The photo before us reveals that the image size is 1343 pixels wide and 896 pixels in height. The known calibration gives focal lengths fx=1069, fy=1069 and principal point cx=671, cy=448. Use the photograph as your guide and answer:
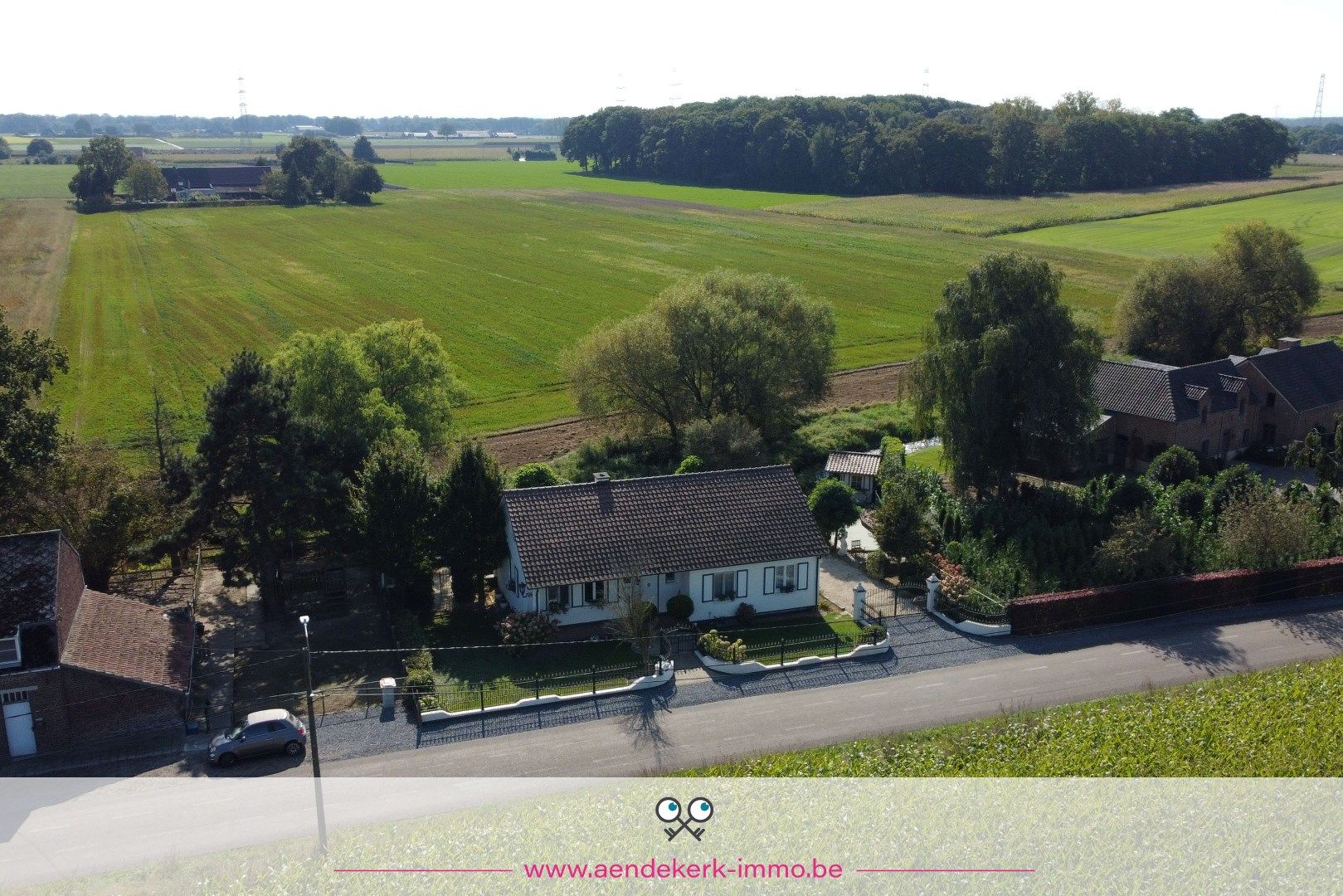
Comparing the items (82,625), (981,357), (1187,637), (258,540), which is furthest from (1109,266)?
(82,625)

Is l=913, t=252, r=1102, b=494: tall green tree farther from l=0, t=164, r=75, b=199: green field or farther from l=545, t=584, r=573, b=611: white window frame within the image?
l=0, t=164, r=75, b=199: green field

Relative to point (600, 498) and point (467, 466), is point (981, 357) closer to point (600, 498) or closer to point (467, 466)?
point (600, 498)

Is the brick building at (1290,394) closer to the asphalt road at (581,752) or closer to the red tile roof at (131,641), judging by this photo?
the asphalt road at (581,752)

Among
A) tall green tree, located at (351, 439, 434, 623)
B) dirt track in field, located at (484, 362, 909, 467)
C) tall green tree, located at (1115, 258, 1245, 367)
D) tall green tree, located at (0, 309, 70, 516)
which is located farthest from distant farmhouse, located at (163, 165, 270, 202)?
tall green tree, located at (351, 439, 434, 623)

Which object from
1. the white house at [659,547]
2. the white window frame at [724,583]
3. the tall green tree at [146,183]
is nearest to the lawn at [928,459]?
the white house at [659,547]

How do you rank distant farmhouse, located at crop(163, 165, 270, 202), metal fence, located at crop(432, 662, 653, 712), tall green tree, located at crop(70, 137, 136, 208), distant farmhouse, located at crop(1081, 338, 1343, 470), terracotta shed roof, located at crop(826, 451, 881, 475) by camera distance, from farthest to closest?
distant farmhouse, located at crop(163, 165, 270, 202) < tall green tree, located at crop(70, 137, 136, 208) < distant farmhouse, located at crop(1081, 338, 1343, 470) < terracotta shed roof, located at crop(826, 451, 881, 475) < metal fence, located at crop(432, 662, 653, 712)

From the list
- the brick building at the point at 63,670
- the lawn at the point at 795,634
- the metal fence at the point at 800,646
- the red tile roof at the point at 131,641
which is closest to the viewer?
the brick building at the point at 63,670
